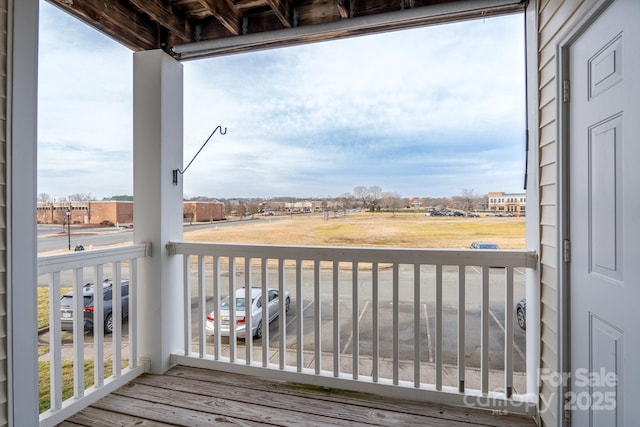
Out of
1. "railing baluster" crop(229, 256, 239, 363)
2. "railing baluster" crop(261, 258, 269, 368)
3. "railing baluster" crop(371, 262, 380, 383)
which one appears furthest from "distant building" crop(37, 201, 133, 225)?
"railing baluster" crop(371, 262, 380, 383)

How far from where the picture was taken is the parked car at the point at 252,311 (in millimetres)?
2303

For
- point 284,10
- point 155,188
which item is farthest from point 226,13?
point 155,188

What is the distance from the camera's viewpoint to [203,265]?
7.75 feet

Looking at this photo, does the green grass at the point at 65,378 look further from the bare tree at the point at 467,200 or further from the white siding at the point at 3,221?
the bare tree at the point at 467,200

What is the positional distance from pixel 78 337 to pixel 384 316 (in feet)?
6.01

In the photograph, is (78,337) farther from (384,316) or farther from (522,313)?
(522,313)

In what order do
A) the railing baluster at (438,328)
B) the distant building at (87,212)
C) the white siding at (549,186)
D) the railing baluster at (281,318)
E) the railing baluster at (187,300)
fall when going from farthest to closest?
1. the railing baluster at (187,300)
2. the railing baluster at (281,318)
3. the railing baluster at (438,328)
4. the distant building at (87,212)
5. the white siding at (549,186)

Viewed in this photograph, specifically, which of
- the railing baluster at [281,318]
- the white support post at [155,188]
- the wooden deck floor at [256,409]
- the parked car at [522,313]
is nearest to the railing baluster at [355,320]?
the wooden deck floor at [256,409]

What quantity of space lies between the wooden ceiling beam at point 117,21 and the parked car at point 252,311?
1.89 meters

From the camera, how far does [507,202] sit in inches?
73.5

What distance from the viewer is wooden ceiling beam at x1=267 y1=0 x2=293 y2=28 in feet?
6.61

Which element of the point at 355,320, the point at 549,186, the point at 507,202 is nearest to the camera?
the point at 549,186

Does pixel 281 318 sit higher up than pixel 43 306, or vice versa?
pixel 43 306

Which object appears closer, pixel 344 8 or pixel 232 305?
pixel 344 8
